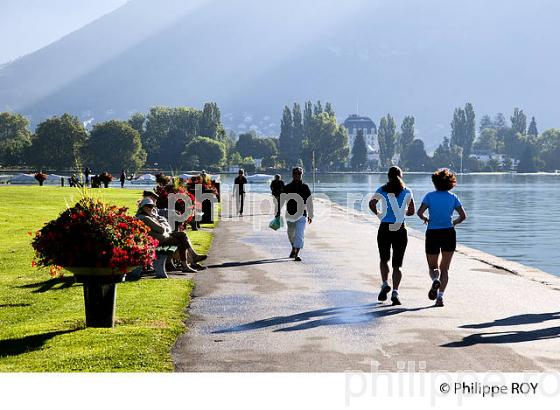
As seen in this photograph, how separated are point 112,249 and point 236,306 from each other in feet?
9.89

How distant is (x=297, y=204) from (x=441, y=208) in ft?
22.9

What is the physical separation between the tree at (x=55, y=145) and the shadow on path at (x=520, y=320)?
14860 centimetres

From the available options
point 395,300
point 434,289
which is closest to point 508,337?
point 434,289

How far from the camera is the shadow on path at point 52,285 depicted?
16.0m

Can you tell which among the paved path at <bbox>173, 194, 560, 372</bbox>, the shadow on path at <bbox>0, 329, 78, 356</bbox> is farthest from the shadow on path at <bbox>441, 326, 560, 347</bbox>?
the shadow on path at <bbox>0, 329, 78, 356</bbox>

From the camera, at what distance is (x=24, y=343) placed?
417 inches

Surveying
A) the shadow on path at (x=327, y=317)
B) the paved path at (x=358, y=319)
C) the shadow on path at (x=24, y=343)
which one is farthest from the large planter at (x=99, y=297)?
the shadow on path at (x=327, y=317)

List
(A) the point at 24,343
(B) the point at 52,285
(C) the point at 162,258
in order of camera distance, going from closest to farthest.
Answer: (A) the point at 24,343
(B) the point at 52,285
(C) the point at 162,258

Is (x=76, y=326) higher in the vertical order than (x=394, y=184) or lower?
lower

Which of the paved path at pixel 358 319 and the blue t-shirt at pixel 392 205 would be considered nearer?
the paved path at pixel 358 319

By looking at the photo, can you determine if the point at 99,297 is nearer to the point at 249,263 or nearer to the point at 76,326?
the point at 76,326

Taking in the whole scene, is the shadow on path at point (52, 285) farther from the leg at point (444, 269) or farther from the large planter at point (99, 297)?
the leg at point (444, 269)

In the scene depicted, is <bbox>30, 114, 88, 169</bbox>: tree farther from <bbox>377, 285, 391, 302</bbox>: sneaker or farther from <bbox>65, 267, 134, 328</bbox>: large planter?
<bbox>65, 267, 134, 328</bbox>: large planter
